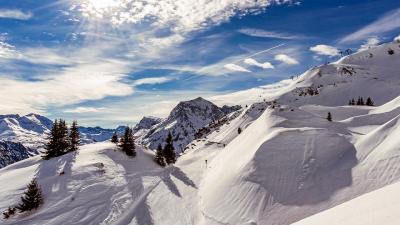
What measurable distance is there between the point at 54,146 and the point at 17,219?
30.3 meters

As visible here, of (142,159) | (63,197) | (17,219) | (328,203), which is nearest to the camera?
(328,203)

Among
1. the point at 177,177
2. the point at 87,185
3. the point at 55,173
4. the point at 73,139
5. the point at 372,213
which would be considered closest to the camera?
the point at 372,213

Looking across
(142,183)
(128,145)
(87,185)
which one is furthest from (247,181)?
(128,145)

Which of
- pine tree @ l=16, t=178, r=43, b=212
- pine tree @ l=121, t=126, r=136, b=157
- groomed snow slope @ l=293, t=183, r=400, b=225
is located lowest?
pine tree @ l=16, t=178, r=43, b=212

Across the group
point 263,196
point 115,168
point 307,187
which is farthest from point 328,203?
point 115,168

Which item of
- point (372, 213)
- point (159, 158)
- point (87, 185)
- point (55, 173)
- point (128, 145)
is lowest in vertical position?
point (159, 158)

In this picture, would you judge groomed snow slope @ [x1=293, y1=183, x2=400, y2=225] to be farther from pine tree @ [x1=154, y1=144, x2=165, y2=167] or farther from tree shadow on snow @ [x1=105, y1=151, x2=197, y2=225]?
pine tree @ [x1=154, y1=144, x2=165, y2=167]

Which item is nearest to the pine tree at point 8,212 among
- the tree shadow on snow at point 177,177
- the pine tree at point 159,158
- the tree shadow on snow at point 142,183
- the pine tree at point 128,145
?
the tree shadow on snow at point 142,183

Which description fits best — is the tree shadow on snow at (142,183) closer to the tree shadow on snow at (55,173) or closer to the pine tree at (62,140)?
the tree shadow on snow at (55,173)

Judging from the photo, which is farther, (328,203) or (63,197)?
(63,197)

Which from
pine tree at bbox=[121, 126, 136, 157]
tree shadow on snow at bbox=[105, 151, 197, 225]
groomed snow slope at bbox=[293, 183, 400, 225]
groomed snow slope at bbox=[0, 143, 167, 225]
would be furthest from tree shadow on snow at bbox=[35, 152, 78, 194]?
groomed snow slope at bbox=[293, 183, 400, 225]

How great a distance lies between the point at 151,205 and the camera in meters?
39.8

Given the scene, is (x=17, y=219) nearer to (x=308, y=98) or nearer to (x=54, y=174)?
(x=54, y=174)

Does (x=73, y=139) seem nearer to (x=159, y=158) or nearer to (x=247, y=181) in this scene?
(x=159, y=158)
